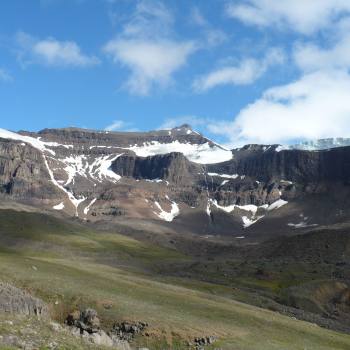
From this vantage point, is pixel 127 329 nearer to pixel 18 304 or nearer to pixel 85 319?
pixel 85 319

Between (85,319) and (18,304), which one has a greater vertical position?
(18,304)

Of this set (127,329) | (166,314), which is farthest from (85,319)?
(166,314)

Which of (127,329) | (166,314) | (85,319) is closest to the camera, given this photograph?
(127,329)

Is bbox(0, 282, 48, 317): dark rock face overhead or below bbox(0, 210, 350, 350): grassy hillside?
overhead

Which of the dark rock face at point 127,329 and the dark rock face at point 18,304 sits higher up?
the dark rock face at point 18,304

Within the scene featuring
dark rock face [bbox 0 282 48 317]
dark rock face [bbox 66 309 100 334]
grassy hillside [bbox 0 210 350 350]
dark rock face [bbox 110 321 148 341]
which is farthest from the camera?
grassy hillside [bbox 0 210 350 350]

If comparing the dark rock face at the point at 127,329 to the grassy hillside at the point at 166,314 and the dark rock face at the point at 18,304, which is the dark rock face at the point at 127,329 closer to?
the grassy hillside at the point at 166,314

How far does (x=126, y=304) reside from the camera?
172 ft

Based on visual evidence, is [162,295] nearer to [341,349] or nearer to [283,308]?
[341,349]

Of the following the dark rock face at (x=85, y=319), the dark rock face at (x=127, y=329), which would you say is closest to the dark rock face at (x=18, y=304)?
the dark rock face at (x=85, y=319)

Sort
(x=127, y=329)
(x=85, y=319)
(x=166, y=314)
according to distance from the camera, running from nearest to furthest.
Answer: (x=127, y=329)
(x=85, y=319)
(x=166, y=314)

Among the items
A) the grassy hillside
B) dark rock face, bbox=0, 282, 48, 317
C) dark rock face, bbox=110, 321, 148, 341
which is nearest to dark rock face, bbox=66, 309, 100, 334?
the grassy hillside

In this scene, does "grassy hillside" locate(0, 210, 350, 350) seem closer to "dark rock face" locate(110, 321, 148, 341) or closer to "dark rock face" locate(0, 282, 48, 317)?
"dark rock face" locate(110, 321, 148, 341)

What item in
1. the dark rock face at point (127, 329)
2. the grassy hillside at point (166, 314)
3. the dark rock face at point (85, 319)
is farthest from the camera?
the grassy hillside at point (166, 314)
